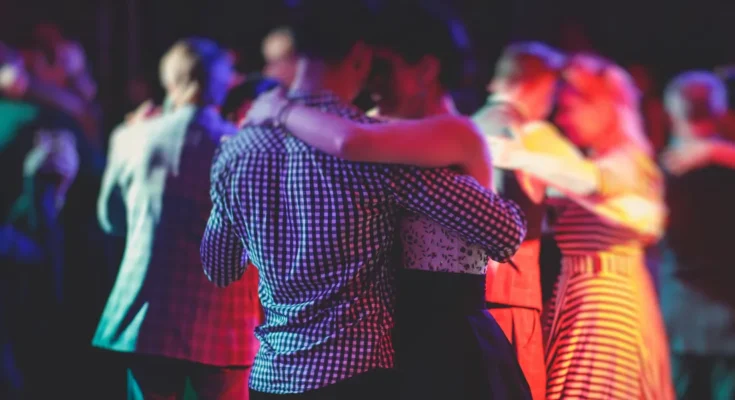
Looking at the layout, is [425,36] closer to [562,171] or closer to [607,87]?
[562,171]

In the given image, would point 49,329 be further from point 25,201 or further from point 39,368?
point 25,201

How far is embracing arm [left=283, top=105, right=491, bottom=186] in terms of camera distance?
1.65 metres

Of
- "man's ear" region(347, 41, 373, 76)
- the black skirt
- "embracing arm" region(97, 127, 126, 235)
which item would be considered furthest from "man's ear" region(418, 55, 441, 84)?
"embracing arm" region(97, 127, 126, 235)

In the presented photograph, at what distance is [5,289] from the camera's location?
147 inches

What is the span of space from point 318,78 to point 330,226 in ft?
1.17

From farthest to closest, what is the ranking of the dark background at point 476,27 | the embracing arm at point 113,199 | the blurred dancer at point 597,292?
the dark background at point 476,27
the embracing arm at point 113,199
the blurred dancer at point 597,292

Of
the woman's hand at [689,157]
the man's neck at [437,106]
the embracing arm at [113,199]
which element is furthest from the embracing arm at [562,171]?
the embracing arm at [113,199]

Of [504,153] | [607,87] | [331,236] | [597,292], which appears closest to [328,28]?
[331,236]

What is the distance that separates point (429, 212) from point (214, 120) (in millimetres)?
1029

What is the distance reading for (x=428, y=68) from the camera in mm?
2000

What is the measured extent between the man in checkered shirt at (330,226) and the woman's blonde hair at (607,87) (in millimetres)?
1614

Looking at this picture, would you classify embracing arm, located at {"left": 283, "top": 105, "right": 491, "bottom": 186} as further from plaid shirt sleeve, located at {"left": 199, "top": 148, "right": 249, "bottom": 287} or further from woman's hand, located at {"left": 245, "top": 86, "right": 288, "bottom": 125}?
plaid shirt sleeve, located at {"left": 199, "top": 148, "right": 249, "bottom": 287}

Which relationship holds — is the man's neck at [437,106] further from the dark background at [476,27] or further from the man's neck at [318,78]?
the dark background at [476,27]

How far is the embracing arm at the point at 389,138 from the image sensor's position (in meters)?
1.65
